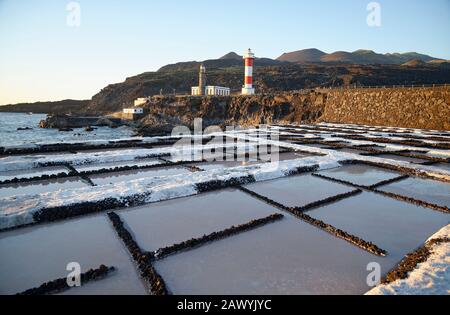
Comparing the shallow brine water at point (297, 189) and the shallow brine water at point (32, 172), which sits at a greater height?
the shallow brine water at point (32, 172)

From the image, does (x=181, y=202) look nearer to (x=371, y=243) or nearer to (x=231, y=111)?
(x=371, y=243)

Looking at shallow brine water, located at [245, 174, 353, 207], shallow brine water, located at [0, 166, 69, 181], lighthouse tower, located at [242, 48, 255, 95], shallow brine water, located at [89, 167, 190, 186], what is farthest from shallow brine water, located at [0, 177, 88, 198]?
lighthouse tower, located at [242, 48, 255, 95]

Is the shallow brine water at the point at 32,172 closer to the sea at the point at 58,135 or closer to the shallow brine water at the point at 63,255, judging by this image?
the shallow brine water at the point at 63,255

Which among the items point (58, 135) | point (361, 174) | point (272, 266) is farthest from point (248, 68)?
point (272, 266)

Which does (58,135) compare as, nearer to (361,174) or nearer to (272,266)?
(361,174)

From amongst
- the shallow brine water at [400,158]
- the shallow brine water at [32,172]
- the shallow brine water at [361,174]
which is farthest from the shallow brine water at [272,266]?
the shallow brine water at [400,158]

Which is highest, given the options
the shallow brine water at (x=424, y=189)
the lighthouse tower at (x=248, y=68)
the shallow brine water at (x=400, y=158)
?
the lighthouse tower at (x=248, y=68)

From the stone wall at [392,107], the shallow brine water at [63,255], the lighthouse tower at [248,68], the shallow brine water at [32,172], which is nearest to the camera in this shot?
the shallow brine water at [63,255]

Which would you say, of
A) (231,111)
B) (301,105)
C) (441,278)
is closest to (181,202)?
(441,278)

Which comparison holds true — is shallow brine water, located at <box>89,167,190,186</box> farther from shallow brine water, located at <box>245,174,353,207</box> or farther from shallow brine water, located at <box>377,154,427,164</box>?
shallow brine water, located at <box>377,154,427,164</box>
